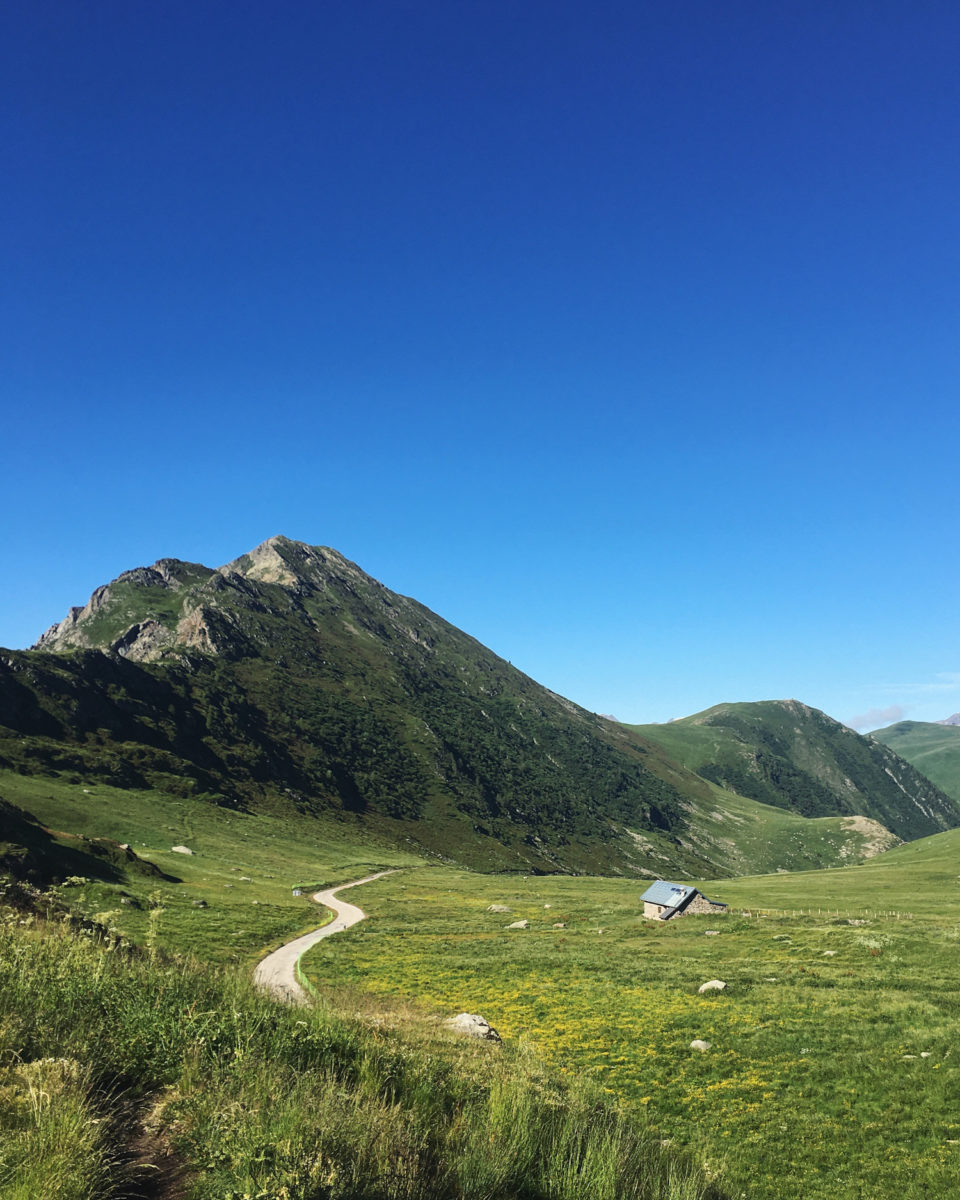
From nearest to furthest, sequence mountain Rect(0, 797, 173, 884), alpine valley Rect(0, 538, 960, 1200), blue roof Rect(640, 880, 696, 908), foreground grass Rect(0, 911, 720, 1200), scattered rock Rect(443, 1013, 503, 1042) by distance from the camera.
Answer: foreground grass Rect(0, 911, 720, 1200) < alpine valley Rect(0, 538, 960, 1200) < scattered rock Rect(443, 1013, 503, 1042) < mountain Rect(0, 797, 173, 884) < blue roof Rect(640, 880, 696, 908)

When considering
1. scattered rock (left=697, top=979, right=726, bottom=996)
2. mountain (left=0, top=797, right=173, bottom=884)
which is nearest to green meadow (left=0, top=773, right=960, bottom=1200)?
scattered rock (left=697, top=979, right=726, bottom=996)

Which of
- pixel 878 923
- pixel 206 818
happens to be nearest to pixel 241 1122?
pixel 878 923

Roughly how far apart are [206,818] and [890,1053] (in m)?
135

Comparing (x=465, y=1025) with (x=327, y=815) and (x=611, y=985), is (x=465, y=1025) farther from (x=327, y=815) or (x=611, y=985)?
(x=327, y=815)

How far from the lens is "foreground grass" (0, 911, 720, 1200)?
5.66 metres

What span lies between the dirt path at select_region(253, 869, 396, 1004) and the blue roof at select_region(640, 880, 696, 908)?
31264mm

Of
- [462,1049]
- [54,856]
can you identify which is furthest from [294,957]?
[462,1049]

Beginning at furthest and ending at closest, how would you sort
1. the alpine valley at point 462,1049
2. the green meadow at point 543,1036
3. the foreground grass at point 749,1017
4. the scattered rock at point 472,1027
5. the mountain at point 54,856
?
1. the mountain at point 54,856
2. the scattered rock at point 472,1027
3. the foreground grass at point 749,1017
4. the green meadow at point 543,1036
5. the alpine valley at point 462,1049

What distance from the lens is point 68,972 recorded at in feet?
28.9

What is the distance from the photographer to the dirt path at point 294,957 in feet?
43.7

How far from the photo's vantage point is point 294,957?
142ft

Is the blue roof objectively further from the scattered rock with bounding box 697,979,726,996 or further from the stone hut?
the scattered rock with bounding box 697,979,726,996

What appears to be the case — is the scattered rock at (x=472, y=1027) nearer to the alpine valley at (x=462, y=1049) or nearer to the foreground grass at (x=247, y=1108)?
the alpine valley at (x=462, y=1049)

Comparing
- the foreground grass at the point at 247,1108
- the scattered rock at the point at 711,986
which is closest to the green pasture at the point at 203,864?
the foreground grass at the point at 247,1108
